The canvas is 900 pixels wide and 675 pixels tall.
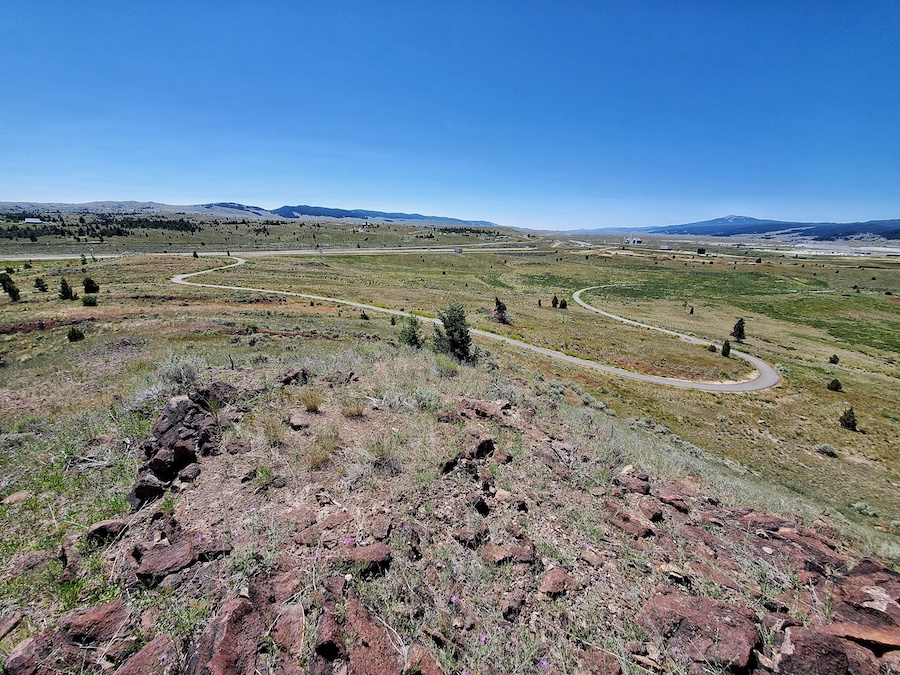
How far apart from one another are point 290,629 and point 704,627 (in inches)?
174

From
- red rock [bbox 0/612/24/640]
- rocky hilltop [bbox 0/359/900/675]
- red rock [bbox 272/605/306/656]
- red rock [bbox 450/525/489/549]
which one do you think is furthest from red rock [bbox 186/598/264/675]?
red rock [bbox 450/525/489/549]

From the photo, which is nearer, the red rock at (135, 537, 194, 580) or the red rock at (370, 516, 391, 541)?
the red rock at (135, 537, 194, 580)

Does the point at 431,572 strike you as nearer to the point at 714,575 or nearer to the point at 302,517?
the point at 302,517

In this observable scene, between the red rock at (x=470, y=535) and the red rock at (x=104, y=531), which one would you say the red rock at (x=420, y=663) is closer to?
the red rock at (x=470, y=535)

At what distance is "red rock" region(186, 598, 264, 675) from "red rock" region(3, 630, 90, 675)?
40.2 inches

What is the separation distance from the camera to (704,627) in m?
3.95

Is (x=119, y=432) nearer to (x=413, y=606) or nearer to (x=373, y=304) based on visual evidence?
(x=413, y=606)

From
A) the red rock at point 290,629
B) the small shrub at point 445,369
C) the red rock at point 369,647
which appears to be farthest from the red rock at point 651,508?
the small shrub at point 445,369

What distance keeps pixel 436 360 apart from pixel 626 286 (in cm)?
9577

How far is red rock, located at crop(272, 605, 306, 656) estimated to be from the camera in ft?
11.2

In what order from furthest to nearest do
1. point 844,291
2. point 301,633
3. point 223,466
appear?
point 844,291, point 223,466, point 301,633

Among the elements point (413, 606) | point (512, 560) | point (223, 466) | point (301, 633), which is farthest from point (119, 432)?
point (512, 560)

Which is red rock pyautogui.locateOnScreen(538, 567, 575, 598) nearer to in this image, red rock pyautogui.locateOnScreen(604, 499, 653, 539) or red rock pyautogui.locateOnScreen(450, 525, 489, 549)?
red rock pyautogui.locateOnScreen(450, 525, 489, 549)

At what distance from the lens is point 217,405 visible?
7.66 metres
